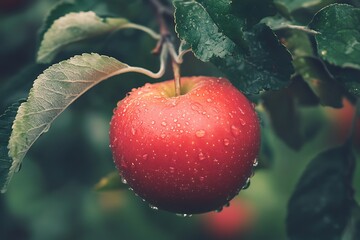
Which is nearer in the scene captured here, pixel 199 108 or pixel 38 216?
pixel 199 108

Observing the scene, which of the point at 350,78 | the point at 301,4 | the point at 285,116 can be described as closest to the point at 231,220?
the point at 285,116

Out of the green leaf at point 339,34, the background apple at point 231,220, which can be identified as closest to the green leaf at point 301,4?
the green leaf at point 339,34

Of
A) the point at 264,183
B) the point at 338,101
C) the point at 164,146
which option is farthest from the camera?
the point at 264,183

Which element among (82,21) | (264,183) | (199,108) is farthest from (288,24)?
(264,183)

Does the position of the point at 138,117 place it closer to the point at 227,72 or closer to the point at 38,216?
the point at 227,72

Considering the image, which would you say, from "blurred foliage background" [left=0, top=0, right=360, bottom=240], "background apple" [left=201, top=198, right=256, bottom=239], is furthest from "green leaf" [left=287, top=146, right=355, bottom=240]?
"background apple" [left=201, top=198, right=256, bottom=239]

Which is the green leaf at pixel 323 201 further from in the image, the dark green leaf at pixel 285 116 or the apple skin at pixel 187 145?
the apple skin at pixel 187 145

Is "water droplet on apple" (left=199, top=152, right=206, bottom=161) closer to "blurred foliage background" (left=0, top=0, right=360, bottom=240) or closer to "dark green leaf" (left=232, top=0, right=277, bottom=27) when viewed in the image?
"dark green leaf" (left=232, top=0, right=277, bottom=27)
